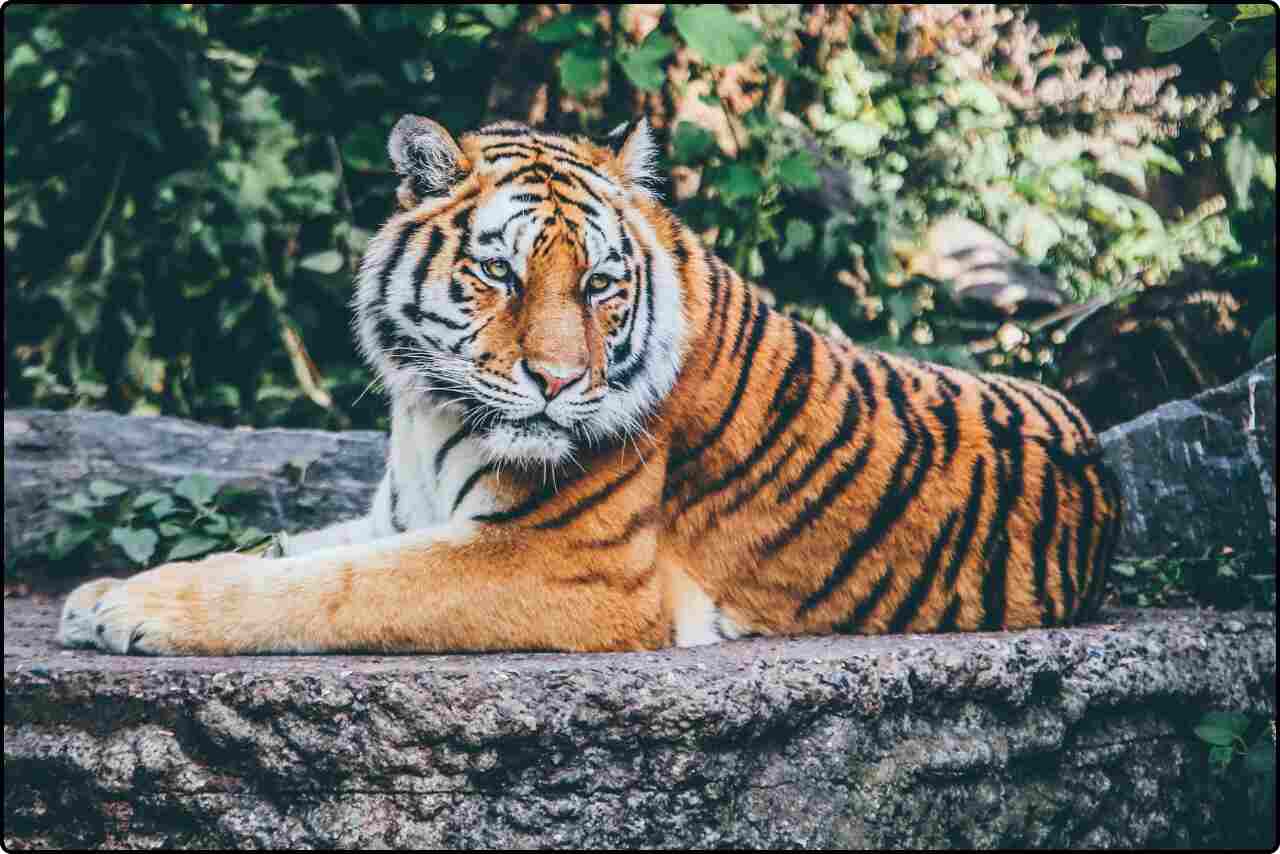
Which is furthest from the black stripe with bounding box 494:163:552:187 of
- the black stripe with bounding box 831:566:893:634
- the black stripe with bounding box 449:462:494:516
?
the black stripe with bounding box 831:566:893:634

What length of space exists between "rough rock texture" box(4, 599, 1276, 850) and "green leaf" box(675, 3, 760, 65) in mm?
2750

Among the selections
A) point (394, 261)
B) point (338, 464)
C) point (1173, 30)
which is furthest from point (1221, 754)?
point (338, 464)

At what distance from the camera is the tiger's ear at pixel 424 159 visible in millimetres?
2678

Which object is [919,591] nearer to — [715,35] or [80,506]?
[715,35]

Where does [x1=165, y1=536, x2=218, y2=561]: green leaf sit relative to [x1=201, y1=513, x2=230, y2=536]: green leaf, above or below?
below

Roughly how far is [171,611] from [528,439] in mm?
780

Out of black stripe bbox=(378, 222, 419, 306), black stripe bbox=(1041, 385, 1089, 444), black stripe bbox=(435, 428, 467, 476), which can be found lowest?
black stripe bbox=(435, 428, 467, 476)

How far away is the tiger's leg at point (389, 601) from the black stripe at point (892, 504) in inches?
22.0

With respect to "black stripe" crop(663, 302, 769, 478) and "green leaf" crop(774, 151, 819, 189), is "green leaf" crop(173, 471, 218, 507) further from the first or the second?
"green leaf" crop(774, 151, 819, 189)

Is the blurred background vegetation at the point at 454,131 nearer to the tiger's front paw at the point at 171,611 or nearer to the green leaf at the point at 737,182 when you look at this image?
the green leaf at the point at 737,182

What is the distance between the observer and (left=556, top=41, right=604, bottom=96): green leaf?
4.71m

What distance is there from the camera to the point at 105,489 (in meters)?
4.30

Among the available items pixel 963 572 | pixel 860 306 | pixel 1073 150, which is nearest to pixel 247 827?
pixel 963 572

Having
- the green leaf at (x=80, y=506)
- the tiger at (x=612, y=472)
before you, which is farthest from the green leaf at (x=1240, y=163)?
the green leaf at (x=80, y=506)
